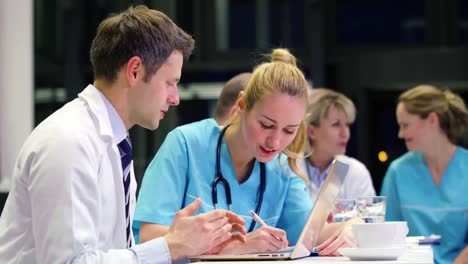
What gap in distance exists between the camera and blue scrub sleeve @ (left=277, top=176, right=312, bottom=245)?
2123 millimetres

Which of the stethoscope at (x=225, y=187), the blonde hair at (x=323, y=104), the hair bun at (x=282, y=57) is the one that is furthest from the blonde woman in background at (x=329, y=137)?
the stethoscope at (x=225, y=187)

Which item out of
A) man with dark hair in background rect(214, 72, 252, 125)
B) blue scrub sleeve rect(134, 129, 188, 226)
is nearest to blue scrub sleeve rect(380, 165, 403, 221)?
man with dark hair in background rect(214, 72, 252, 125)

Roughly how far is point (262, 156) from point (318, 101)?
4.88ft

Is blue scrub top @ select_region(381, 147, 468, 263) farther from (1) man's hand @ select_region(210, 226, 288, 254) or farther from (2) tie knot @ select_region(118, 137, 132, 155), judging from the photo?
(2) tie knot @ select_region(118, 137, 132, 155)

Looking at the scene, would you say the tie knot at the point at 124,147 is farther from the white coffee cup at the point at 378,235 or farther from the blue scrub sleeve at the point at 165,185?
the white coffee cup at the point at 378,235

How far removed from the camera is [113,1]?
5113 millimetres

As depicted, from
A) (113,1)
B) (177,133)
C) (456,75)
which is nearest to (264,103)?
(177,133)

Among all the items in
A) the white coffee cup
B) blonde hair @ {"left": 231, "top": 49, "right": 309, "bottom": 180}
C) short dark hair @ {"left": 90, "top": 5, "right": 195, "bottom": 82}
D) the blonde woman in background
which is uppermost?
short dark hair @ {"left": 90, "top": 5, "right": 195, "bottom": 82}

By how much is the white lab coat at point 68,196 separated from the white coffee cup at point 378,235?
42 cm

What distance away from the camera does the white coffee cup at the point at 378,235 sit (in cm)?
153

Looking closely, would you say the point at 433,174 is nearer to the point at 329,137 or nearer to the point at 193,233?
the point at 329,137

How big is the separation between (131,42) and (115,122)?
0.54ft

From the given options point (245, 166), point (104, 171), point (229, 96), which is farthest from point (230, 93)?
point (104, 171)

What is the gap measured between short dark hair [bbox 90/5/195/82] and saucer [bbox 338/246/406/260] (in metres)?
0.53
